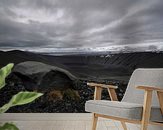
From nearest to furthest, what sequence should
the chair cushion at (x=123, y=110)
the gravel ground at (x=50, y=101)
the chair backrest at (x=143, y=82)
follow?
1. the chair cushion at (x=123, y=110)
2. the chair backrest at (x=143, y=82)
3. the gravel ground at (x=50, y=101)

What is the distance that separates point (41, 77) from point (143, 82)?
4.82ft

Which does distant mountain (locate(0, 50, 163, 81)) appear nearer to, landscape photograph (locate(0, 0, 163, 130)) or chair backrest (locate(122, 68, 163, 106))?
landscape photograph (locate(0, 0, 163, 130))

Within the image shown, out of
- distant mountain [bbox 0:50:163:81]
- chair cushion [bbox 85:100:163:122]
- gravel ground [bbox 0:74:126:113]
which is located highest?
distant mountain [bbox 0:50:163:81]

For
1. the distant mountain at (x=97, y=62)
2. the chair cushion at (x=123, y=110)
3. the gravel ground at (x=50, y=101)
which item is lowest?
the gravel ground at (x=50, y=101)

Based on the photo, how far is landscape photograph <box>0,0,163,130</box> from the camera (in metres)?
3.68

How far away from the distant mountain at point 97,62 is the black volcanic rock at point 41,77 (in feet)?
0.32

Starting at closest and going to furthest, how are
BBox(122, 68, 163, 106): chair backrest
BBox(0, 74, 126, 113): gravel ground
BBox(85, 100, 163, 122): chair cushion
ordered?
BBox(85, 100, 163, 122): chair cushion
BBox(122, 68, 163, 106): chair backrest
BBox(0, 74, 126, 113): gravel ground

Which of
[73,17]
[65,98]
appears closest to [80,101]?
[65,98]

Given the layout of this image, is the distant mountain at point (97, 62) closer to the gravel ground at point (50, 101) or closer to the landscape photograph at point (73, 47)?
the landscape photograph at point (73, 47)

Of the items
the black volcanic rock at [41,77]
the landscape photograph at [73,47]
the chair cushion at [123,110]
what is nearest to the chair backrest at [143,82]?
the chair cushion at [123,110]

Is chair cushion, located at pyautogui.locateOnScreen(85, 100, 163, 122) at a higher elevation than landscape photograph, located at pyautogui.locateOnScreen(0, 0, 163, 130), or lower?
lower

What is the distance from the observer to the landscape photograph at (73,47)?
145 inches

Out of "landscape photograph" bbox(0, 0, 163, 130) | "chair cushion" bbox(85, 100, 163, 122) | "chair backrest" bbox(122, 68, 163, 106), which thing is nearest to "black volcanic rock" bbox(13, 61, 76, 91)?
"landscape photograph" bbox(0, 0, 163, 130)

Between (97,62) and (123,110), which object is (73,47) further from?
(123,110)
